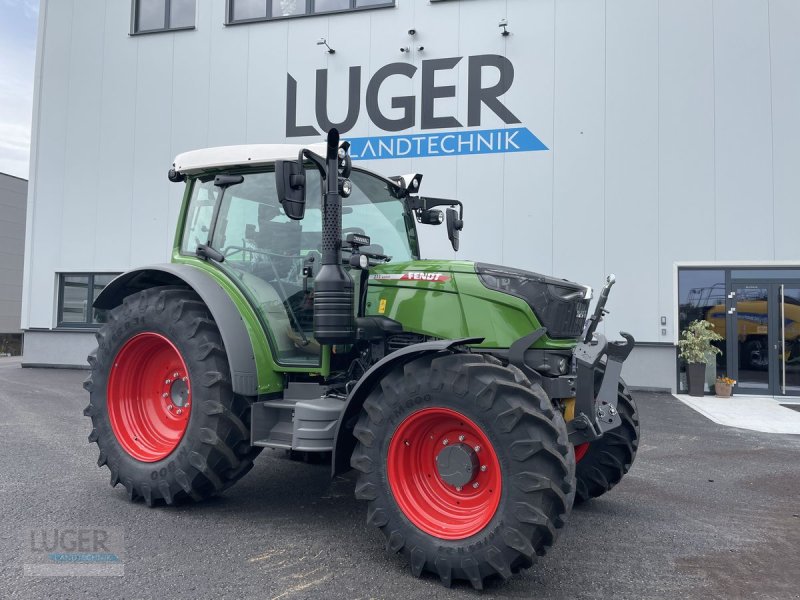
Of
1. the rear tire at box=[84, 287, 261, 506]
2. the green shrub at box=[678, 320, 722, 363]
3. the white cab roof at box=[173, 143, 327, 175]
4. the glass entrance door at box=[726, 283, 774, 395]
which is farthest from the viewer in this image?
the glass entrance door at box=[726, 283, 774, 395]

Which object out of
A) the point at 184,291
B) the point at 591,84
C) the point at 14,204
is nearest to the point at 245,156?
the point at 184,291

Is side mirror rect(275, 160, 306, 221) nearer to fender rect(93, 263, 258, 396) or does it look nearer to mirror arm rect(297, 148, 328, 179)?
mirror arm rect(297, 148, 328, 179)

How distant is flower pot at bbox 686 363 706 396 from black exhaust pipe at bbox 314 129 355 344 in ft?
31.5

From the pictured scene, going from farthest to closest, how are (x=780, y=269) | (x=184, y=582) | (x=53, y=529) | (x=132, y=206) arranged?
(x=132, y=206) < (x=780, y=269) < (x=53, y=529) < (x=184, y=582)

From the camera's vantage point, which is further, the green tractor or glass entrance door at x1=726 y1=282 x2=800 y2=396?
glass entrance door at x1=726 y1=282 x2=800 y2=396

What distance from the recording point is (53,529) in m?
3.78

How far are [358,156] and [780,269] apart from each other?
8.55m

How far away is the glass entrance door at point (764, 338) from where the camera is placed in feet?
37.4

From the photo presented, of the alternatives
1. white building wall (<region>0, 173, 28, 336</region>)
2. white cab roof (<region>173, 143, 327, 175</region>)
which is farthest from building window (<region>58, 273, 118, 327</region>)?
white building wall (<region>0, 173, 28, 336</region>)

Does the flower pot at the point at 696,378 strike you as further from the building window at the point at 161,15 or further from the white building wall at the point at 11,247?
the white building wall at the point at 11,247

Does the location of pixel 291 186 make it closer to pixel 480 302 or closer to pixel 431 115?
pixel 480 302

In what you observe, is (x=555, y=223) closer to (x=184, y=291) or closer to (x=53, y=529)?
(x=184, y=291)

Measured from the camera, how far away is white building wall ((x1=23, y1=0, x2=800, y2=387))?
37.0 ft

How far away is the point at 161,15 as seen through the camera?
14.6m
